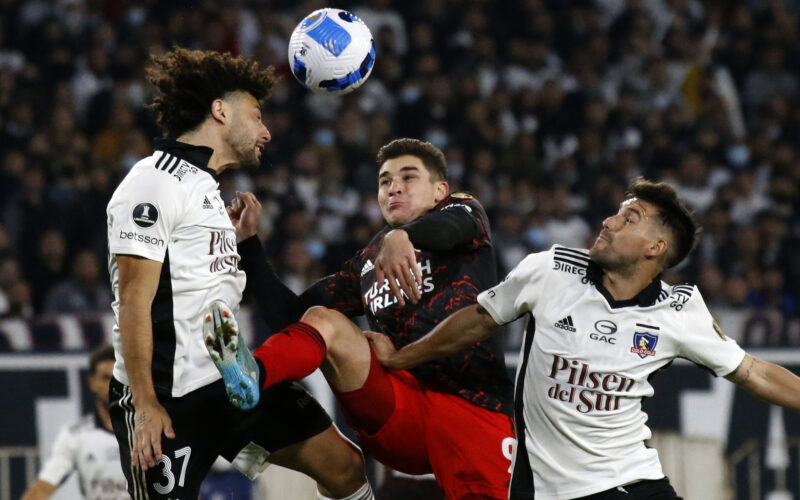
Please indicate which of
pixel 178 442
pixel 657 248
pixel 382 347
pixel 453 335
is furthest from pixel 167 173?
pixel 657 248

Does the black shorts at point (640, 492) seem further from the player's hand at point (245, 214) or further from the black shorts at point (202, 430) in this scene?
the player's hand at point (245, 214)

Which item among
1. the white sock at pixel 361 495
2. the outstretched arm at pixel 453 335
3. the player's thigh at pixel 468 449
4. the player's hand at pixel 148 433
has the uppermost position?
the outstretched arm at pixel 453 335

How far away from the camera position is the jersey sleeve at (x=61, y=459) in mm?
6793

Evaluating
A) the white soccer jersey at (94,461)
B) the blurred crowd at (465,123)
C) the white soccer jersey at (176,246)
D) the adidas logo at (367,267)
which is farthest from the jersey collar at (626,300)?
the blurred crowd at (465,123)

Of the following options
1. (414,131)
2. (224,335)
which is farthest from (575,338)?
(414,131)

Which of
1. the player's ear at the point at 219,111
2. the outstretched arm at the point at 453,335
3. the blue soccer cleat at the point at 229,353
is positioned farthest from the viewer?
the player's ear at the point at 219,111

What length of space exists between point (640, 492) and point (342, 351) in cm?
128

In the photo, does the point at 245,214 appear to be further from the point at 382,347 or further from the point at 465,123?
the point at 465,123

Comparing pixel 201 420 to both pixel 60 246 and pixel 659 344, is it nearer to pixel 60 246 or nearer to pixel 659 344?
pixel 659 344

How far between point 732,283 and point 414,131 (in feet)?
11.5

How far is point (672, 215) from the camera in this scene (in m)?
4.48

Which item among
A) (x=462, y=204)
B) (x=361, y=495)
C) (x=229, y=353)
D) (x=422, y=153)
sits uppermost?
(x=422, y=153)

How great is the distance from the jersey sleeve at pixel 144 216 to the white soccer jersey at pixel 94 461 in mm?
3146

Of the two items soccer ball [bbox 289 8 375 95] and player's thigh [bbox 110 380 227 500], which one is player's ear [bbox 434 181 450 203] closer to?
soccer ball [bbox 289 8 375 95]
